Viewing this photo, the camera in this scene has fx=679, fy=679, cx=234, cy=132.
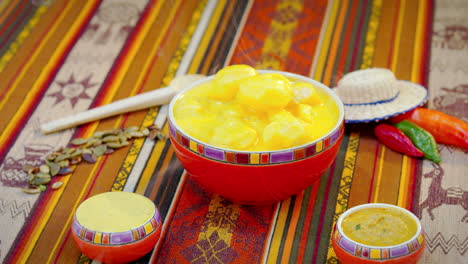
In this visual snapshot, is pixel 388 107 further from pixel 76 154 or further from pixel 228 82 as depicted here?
pixel 76 154

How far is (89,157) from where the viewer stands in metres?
1.98

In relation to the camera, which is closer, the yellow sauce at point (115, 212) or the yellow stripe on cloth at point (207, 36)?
the yellow sauce at point (115, 212)

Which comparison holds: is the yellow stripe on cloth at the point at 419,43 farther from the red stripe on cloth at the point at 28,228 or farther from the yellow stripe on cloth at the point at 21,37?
the yellow stripe on cloth at the point at 21,37

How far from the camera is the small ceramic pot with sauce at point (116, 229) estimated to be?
1521mm

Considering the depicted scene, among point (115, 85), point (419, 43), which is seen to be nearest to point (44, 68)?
point (115, 85)

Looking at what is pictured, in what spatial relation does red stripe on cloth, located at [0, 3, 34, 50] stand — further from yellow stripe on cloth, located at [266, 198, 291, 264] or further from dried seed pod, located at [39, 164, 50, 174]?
yellow stripe on cloth, located at [266, 198, 291, 264]

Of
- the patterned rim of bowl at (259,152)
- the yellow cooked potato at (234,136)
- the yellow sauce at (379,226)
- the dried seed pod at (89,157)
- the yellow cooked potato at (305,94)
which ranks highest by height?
the yellow cooked potato at (305,94)

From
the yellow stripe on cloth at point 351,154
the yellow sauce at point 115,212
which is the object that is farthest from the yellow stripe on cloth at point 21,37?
the yellow stripe on cloth at point 351,154

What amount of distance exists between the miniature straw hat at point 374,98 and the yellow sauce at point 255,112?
10.4 inches

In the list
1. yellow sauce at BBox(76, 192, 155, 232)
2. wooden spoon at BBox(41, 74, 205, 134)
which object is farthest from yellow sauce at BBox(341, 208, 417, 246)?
wooden spoon at BBox(41, 74, 205, 134)

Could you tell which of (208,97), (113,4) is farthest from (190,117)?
Result: (113,4)

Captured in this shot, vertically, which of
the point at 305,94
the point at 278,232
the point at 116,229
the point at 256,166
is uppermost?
the point at 305,94

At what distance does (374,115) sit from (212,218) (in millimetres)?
598

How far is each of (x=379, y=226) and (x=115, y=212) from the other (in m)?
0.60
